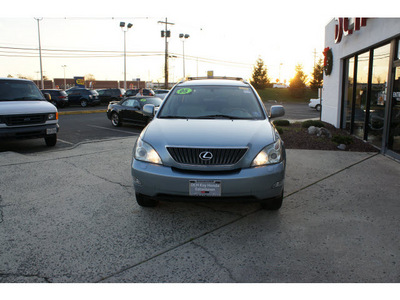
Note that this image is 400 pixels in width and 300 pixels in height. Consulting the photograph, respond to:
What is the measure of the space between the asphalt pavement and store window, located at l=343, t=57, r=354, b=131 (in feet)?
18.3

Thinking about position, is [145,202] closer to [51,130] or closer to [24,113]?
[24,113]

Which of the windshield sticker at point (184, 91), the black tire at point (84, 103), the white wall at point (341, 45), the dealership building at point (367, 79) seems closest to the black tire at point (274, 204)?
the windshield sticker at point (184, 91)

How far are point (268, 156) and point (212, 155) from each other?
0.64 meters

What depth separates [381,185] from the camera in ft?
17.2

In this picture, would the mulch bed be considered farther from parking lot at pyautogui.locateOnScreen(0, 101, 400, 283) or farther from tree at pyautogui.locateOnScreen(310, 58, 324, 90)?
tree at pyautogui.locateOnScreen(310, 58, 324, 90)

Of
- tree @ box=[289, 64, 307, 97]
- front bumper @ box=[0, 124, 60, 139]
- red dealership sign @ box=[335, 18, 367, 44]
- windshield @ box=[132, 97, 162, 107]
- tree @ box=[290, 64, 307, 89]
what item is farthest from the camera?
tree @ box=[290, 64, 307, 89]

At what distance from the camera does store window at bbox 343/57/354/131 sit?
34.8 ft

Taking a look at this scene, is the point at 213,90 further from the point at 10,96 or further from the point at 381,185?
the point at 10,96

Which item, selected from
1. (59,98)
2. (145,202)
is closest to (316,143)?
(145,202)

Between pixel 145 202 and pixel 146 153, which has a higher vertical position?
pixel 146 153

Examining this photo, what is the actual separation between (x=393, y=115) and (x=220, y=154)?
17.8ft

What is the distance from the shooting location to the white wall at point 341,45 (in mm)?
7312

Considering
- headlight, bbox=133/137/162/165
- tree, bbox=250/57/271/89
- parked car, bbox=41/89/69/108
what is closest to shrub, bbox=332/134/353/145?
headlight, bbox=133/137/162/165

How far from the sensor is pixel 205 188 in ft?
11.3
